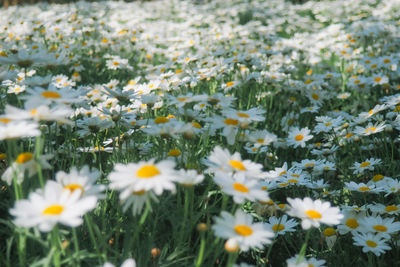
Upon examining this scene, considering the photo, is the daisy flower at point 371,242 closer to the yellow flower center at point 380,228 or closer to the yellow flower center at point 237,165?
the yellow flower center at point 380,228

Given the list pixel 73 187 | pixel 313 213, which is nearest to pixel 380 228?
pixel 313 213

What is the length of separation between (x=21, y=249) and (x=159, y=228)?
0.58 metres

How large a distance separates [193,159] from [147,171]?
0.59m

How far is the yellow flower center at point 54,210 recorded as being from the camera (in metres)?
0.79

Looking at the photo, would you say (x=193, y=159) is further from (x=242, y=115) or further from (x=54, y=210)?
(x=54, y=210)

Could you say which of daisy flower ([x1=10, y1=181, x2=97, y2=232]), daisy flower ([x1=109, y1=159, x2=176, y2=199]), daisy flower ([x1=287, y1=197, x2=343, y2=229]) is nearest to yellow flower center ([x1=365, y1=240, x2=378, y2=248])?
daisy flower ([x1=287, y1=197, x2=343, y2=229])

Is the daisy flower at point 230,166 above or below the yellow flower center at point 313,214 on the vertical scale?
above

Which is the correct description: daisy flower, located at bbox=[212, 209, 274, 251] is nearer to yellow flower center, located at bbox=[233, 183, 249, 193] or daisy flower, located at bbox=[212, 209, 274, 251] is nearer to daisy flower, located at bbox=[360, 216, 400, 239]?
yellow flower center, located at bbox=[233, 183, 249, 193]

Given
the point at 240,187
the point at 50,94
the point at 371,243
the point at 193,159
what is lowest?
the point at 371,243

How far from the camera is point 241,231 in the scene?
2.81 ft

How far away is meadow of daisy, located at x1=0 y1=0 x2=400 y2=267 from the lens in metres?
0.89

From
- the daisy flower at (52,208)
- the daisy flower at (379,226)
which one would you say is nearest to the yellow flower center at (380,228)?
the daisy flower at (379,226)

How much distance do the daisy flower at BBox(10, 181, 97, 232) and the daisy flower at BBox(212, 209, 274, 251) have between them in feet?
0.94

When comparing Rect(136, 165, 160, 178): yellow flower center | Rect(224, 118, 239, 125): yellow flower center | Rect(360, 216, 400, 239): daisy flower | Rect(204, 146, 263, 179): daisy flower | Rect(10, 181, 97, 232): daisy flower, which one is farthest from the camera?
Rect(360, 216, 400, 239): daisy flower
